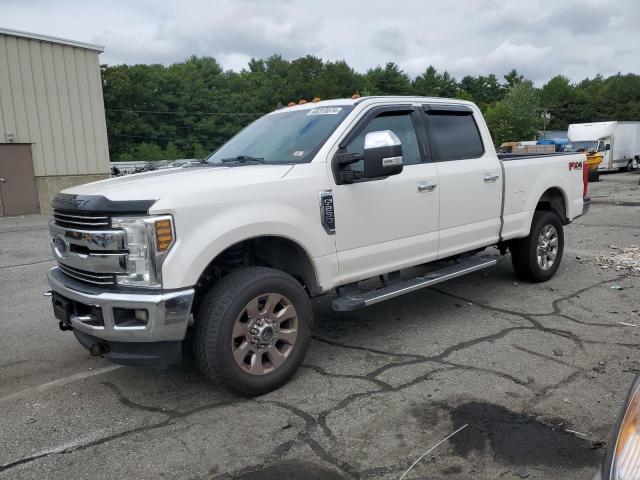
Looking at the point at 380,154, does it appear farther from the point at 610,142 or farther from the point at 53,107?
Answer: the point at 610,142

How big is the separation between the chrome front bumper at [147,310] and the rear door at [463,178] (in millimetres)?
2654

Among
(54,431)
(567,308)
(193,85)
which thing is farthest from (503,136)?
(54,431)

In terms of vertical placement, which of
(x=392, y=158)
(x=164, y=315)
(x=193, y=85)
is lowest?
(x=164, y=315)

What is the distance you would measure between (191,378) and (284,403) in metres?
0.88

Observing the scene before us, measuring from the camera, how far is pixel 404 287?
466cm

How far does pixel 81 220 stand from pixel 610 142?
34.4 m

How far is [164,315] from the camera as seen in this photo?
328 centimetres

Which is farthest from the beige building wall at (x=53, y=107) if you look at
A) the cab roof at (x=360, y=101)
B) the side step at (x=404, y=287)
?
the side step at (x=404, y=287)

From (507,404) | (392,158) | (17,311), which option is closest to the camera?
(507,404)

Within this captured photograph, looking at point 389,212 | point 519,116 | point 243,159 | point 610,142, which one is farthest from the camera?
point 519,116

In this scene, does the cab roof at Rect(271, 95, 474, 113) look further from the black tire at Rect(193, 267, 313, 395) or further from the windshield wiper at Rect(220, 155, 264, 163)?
the black tire at Rect(193, 267, 313, 395)

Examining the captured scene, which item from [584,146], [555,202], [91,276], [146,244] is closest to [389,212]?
[146,244]

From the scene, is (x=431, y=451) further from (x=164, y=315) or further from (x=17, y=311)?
(x=17, y=311)

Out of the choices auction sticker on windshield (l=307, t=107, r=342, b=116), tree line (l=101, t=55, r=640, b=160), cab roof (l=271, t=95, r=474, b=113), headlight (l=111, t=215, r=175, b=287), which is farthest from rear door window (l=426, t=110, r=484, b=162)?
tree line (l=101, t=55, r=640, b=160)
